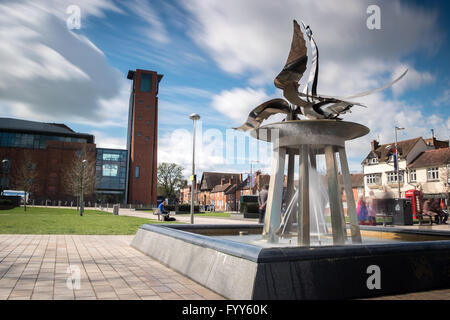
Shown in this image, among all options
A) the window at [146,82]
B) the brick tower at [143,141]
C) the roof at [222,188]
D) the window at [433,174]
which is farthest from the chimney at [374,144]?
the window at [146,82]

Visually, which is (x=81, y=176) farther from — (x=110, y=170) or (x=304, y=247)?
(x=110, y=170)

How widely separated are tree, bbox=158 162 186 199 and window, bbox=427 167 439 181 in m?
54.3

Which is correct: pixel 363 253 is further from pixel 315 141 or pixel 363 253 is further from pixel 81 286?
pixel 81 286

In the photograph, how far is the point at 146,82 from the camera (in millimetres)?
75250

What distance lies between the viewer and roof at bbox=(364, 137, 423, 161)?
50.6 meters

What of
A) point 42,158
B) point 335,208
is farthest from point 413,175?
point 42,158

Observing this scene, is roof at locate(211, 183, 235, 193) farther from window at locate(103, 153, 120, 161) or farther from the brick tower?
window at locate(103, 153, 120, 161)

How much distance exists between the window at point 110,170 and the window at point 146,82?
57.9 ft

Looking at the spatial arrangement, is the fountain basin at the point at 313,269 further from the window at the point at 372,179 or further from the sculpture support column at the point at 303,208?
the window at the point at 372,179

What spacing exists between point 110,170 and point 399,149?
2195 inches

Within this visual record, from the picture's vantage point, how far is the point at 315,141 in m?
7.18

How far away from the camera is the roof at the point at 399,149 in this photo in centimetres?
5057
